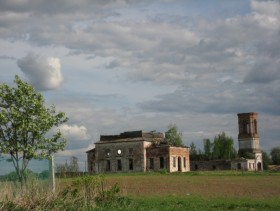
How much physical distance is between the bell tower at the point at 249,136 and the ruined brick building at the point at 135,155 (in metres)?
16.8

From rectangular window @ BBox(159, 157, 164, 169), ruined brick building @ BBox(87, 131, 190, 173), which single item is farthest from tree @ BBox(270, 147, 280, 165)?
rectangular window @ BBox(159, 157, 164, 169)

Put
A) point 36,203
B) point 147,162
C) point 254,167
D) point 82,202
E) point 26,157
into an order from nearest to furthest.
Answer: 1. point 36,203
2. point 82,202
3. point 26,157
4. point 147,162
5. point 254,167

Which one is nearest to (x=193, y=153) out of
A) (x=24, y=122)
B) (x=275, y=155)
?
(x=275, y=155)

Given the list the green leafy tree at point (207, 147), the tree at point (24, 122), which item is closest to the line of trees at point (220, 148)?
the green leafy tree at point (207, 147)

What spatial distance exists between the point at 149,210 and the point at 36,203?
10.3 ft

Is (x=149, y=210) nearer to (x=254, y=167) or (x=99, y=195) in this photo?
(x=99, y=195)

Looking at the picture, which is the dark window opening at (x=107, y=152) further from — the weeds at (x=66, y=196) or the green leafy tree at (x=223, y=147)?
the weeds at (x=66, y=196)

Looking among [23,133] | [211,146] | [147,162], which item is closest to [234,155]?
[211,146]

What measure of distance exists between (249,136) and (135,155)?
2640 cm

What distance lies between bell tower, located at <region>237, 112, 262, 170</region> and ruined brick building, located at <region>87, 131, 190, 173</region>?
1676 cm

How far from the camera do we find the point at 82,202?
13297mm

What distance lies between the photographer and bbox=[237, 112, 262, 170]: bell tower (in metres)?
84.6

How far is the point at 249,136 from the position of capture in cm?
8550

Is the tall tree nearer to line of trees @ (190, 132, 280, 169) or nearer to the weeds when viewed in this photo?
line of trees @ (190, 132, 280, 169)
